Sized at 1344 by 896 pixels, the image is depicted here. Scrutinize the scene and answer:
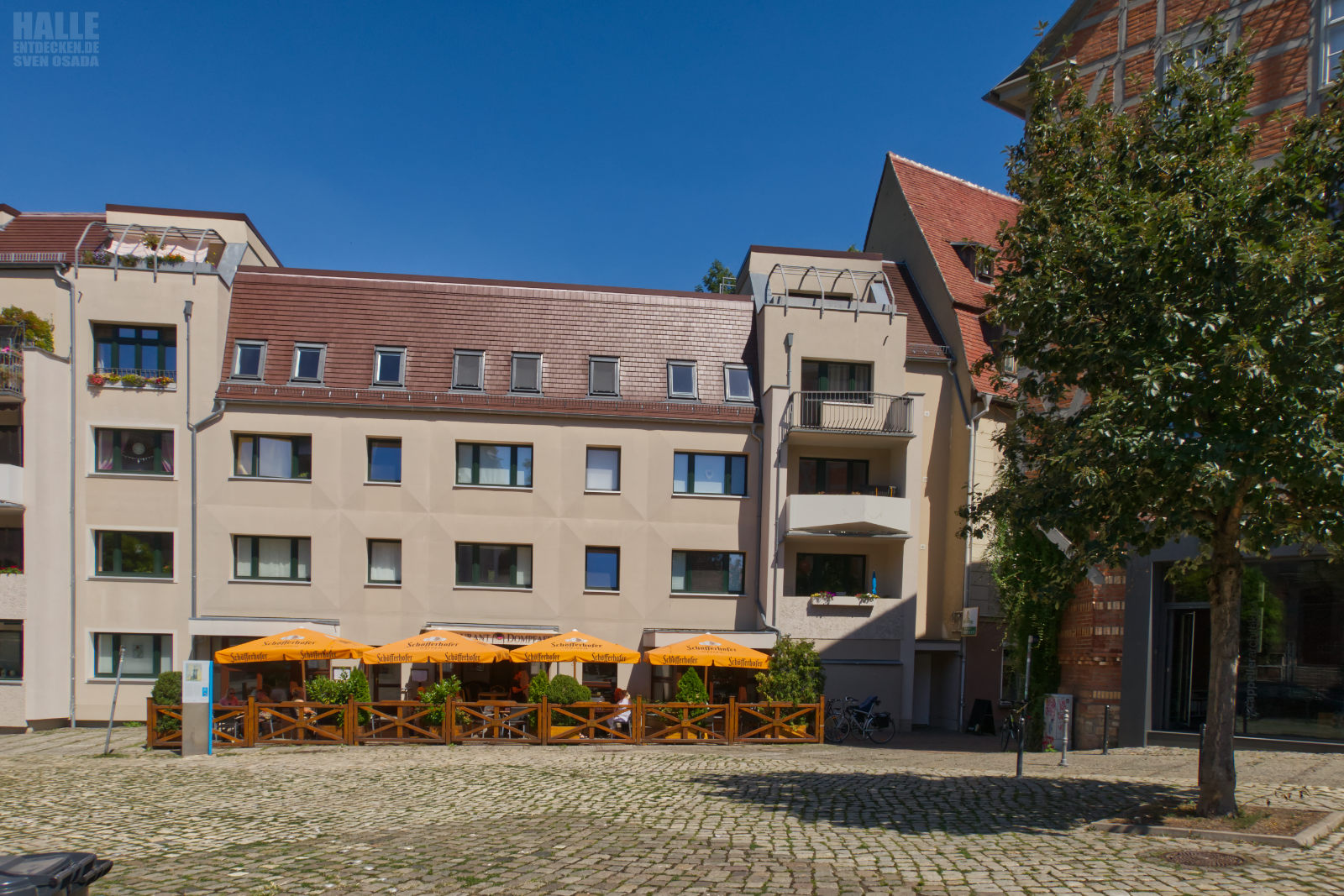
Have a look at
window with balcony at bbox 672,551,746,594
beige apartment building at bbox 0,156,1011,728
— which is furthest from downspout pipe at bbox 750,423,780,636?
window with balcony at bbox 672,551,746,594

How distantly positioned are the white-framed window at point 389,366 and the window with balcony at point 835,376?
10.4 metres

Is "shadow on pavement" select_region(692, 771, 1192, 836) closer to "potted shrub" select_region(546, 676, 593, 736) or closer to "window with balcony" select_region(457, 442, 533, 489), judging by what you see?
"potted shrub" select_region(546, 676, 593, 736)

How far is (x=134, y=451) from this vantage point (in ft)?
77.6

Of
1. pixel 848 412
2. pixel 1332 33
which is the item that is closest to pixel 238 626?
pixel 848 412

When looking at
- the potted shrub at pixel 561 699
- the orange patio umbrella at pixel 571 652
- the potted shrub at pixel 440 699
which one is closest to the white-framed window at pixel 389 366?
the orange patio umbrella at pixel 571 652

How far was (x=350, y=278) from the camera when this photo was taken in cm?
2608

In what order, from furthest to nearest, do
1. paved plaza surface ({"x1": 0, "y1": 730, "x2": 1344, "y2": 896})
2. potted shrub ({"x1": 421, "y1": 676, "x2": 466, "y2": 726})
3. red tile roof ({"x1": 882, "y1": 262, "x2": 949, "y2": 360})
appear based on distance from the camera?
red tile roof ({"x1": 882, "y1": 262, "x2": 949, "y2": 360}) → potted shrub ({"x1": 421, "y1": 676, "x2": 466, "y2": 726}) → paved plaza surface ({"x1": 0, "y1": 730, "x2": 1344, "y2": 896})

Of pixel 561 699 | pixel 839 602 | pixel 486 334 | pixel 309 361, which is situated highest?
pixel 486 334

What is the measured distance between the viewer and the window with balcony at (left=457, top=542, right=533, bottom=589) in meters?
24.5

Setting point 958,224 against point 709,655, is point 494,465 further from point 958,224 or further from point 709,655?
point 958,224

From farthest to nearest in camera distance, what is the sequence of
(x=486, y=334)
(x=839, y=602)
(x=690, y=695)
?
1. (x=486, y=334)
2. (x=839, y=602)
3. (x=690, y=695)

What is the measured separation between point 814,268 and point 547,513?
978cm

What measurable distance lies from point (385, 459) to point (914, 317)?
14.7 m

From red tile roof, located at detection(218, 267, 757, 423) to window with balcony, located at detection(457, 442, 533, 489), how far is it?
1.08m
